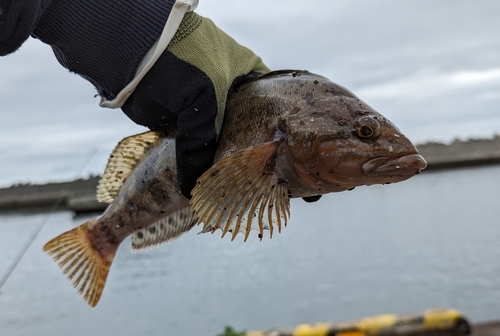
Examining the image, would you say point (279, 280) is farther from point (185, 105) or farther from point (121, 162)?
point (185, 105)

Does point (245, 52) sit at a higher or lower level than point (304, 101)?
higher

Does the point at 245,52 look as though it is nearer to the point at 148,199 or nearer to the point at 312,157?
the point at 312,157

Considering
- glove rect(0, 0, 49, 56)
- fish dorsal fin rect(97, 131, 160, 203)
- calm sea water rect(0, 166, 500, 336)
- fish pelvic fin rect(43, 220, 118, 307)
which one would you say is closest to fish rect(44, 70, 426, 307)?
fish dorsal fin rect(97, 131, 160, 203)

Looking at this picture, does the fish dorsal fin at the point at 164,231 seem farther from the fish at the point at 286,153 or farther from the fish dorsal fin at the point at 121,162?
the fish dorsal fin at the point at 121,162

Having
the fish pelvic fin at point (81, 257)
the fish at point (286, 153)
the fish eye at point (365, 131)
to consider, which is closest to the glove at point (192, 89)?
the fish at point (286, 153)

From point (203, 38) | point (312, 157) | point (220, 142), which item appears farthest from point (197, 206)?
point (203, 38)

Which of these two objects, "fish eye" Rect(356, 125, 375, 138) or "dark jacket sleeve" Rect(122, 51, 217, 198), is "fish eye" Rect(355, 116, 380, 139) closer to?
"fish eye" Rect(356, 125, 375, 138)
